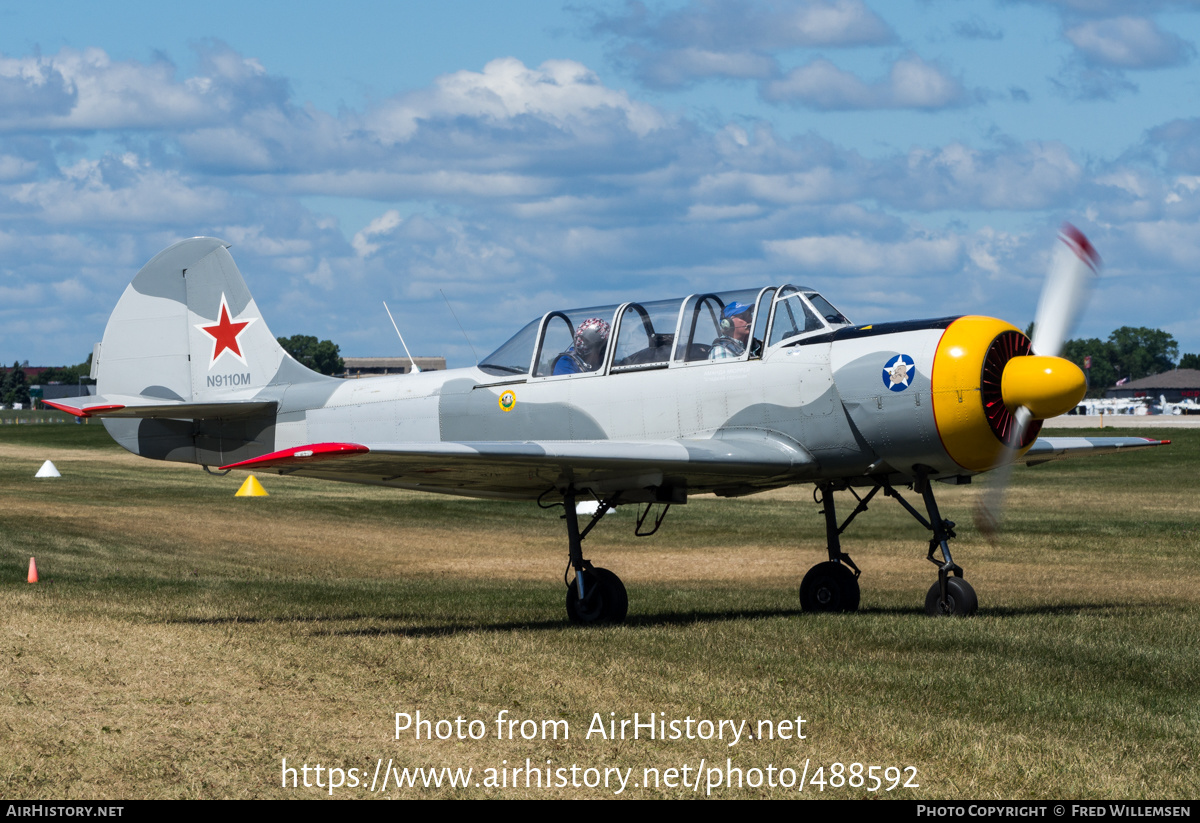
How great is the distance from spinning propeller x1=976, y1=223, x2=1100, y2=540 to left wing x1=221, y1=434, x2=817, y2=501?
171 cm

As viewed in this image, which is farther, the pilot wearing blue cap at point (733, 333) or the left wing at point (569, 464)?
the pilot wearing blue cap at point (733, 333)

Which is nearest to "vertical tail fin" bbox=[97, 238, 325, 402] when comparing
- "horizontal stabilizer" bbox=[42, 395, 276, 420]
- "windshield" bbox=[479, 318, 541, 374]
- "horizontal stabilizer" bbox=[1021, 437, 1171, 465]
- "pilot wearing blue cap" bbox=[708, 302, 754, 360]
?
"horizontal stabilizer" bbox=[42, 395, 276, 420]

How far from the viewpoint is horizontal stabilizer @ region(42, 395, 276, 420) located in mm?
13797

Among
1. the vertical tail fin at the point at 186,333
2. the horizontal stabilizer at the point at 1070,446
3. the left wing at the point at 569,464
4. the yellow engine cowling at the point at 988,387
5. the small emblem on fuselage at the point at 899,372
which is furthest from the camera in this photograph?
the vertical tail fin at the point at 186,333

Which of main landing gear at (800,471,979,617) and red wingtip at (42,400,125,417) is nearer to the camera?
main landing gear at (800,471,979,617)

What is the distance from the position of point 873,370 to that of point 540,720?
16.6 ft

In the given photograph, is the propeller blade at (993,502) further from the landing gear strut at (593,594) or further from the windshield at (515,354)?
the windshield at (515,354)

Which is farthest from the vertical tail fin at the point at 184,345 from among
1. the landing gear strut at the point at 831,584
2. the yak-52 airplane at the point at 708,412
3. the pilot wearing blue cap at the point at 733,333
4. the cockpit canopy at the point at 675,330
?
the landing gear strut at the point at 831,584

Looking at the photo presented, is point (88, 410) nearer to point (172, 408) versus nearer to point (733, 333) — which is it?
point (172, 408)

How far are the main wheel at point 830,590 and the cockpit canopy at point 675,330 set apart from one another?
2.57 metres

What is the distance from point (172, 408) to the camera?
14.4m

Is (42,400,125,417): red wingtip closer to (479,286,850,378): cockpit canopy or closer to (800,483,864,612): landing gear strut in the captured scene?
(479,286,850,378): cockpit canopy

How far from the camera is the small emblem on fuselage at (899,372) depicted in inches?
434

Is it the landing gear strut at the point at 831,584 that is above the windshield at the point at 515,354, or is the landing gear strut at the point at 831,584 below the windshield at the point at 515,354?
below
